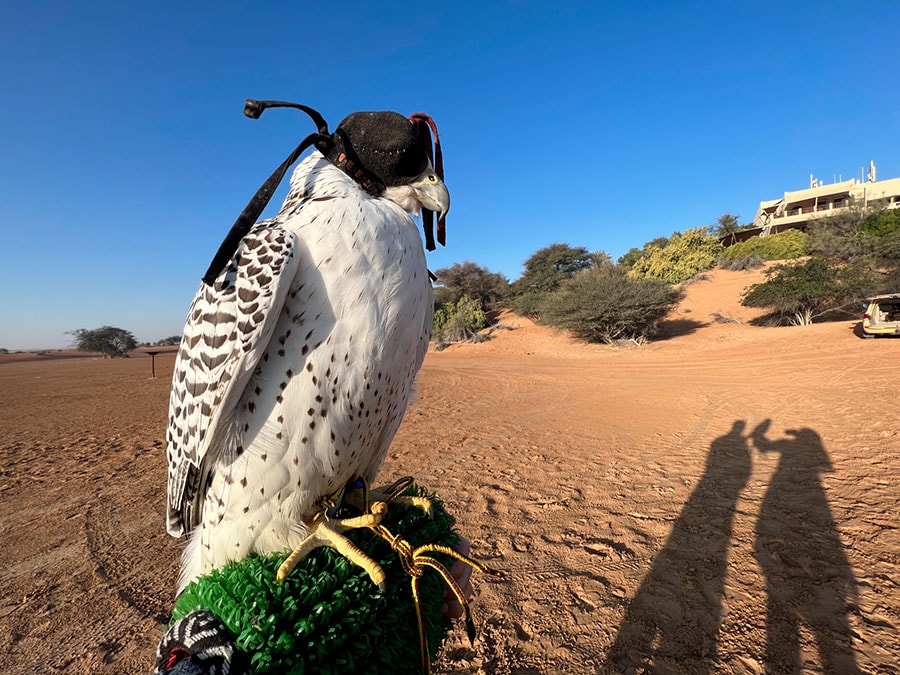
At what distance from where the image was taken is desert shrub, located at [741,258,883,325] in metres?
15.1

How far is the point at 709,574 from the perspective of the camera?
9.06 feet

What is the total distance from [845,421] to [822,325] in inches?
445

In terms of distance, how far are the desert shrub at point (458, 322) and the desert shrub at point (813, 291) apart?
43.5ft

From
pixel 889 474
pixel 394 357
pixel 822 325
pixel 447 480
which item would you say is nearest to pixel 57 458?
pixel 447 480

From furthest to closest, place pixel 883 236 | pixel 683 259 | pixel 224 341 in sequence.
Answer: pixel 683 259 < pixel 883 236 < pixel 224 341

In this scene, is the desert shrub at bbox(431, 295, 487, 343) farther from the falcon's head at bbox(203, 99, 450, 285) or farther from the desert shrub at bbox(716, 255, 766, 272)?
the falcon's head at bbox(203, 99, 450, 285)

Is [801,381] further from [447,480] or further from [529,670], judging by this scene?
[529,670]

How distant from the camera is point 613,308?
16.8 metres

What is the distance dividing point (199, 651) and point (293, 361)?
633 mm

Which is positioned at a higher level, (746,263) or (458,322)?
(746,263)

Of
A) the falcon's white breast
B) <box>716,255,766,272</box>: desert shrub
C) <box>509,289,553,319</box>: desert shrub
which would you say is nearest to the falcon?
the falcon's white breast

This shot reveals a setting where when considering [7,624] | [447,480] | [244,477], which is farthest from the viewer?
[447,480]

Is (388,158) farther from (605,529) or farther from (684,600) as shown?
(605,529)

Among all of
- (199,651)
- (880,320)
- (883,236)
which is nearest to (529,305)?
(880,320)
